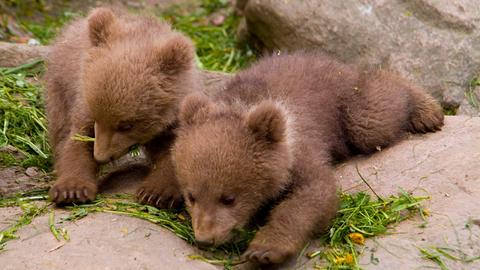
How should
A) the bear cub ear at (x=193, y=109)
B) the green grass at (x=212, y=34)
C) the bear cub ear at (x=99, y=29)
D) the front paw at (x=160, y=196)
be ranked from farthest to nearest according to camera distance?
the green grass at (x=212, y=34)
the bear cub ear at (x=99, y=29)
the front paw at (x=160, y=196)
the bear cub ear at (x=193, y=109)

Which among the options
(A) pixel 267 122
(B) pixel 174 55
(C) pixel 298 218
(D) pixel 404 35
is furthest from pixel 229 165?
(D) pixel 404 35

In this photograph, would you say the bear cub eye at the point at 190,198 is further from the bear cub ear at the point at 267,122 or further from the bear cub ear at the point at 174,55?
the bear cub ear at the point at 174,55

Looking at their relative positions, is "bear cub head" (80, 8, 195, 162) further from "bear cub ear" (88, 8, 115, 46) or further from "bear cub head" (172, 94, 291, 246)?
"bear cub head" (172, 94, 291, 246)

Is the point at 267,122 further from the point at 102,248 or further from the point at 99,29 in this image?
the point at 99,29

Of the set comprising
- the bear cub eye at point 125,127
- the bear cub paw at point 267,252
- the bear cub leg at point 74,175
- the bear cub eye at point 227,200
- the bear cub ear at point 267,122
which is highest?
the bear cub ear at point 267,122

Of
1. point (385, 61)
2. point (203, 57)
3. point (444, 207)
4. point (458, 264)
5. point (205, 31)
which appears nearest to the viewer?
point (458, 264)

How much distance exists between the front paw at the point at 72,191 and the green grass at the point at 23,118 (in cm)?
133

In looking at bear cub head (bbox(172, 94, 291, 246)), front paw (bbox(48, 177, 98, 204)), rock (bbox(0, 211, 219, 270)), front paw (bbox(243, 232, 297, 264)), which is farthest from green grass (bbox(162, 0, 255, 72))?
front paw (bbox(243, 232, 297, 264))

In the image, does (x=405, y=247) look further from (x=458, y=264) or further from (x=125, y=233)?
(x=125, y=233)

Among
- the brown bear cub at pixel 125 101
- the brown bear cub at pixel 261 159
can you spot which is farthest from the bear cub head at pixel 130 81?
the brown bear cub at pixel 261 159

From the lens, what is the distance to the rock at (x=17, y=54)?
8.99 meters

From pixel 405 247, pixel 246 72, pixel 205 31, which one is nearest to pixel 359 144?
pixel 246 72

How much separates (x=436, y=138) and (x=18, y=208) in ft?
12.0

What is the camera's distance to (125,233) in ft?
18.5
